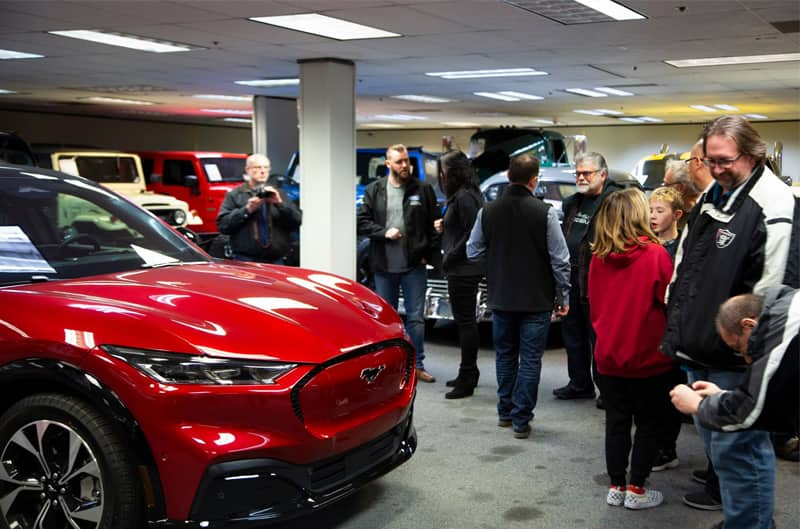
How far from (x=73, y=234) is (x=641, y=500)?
9.80 feet

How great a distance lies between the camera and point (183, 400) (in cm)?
290

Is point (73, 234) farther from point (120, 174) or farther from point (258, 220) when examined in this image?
point (120, 174)

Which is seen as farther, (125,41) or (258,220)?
(125,41)

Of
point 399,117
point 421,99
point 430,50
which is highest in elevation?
point 430,50

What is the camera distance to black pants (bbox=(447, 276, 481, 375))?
19.4 feet

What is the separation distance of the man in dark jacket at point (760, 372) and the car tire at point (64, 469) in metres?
1.95

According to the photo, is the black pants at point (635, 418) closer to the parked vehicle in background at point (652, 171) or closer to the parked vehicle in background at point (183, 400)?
the parked vehicle in background at point (183, 400)

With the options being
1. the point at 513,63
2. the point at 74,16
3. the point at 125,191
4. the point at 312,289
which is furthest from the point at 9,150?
the point at 312,289

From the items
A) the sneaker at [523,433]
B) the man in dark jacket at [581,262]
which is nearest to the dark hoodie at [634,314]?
the sneaker at [523,433]

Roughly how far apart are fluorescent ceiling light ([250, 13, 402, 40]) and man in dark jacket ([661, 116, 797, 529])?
5.05 m

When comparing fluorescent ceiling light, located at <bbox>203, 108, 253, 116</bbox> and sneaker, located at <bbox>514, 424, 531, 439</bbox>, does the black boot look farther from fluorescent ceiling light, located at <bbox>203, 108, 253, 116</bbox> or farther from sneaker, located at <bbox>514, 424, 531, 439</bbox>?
fluorescent ceiling light, located at <bbox>203, 108, 253, 116</bbox>

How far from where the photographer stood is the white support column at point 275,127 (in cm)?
1620

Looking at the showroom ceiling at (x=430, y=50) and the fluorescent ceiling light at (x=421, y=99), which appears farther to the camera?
the fluorescent ceiling light at (x=421, y=99)

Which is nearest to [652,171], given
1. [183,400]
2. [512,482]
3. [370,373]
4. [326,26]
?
[326,26]
